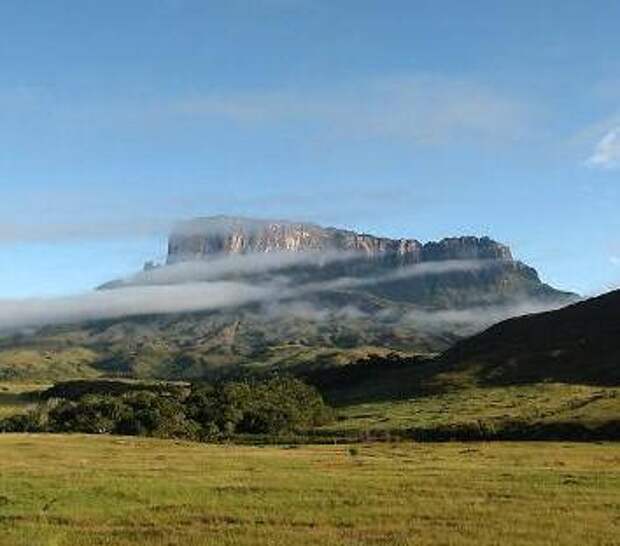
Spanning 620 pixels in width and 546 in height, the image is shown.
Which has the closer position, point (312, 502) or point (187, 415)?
point (312, 502)

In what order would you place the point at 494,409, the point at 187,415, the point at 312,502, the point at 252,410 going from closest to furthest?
the point at 312,502, the point at 187,415, the point at 252,410, the point at 494,409

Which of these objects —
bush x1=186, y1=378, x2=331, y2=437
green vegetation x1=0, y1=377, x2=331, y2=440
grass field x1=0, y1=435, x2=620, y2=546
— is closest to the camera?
grass field x1=0, y1=435, x2=620, y2=546

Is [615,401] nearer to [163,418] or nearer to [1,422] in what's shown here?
[163,418]

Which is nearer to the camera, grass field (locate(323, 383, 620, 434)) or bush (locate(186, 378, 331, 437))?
grass field (locate(323, 383, 620, 434))

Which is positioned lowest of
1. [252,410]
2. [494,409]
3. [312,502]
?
[252,410]

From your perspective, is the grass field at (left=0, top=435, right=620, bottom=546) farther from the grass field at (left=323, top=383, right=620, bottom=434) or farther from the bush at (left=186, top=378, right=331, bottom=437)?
the bush at (left=186, top=378, right=331, bottom=437)

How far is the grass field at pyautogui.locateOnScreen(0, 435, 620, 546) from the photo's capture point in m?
36.9

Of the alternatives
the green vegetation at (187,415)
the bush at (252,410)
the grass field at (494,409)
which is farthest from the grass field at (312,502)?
the bush at (252,410)

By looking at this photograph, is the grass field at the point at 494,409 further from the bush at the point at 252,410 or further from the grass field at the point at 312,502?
the grass field at the point at 312,502

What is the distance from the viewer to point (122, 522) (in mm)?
41156

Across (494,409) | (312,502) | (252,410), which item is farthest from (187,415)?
(312,502)

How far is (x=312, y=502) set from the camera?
151 ft

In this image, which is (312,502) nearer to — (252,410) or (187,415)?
(187,415)

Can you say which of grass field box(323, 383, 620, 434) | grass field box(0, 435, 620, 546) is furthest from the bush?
grass field box(0, 435, 620, 546)
